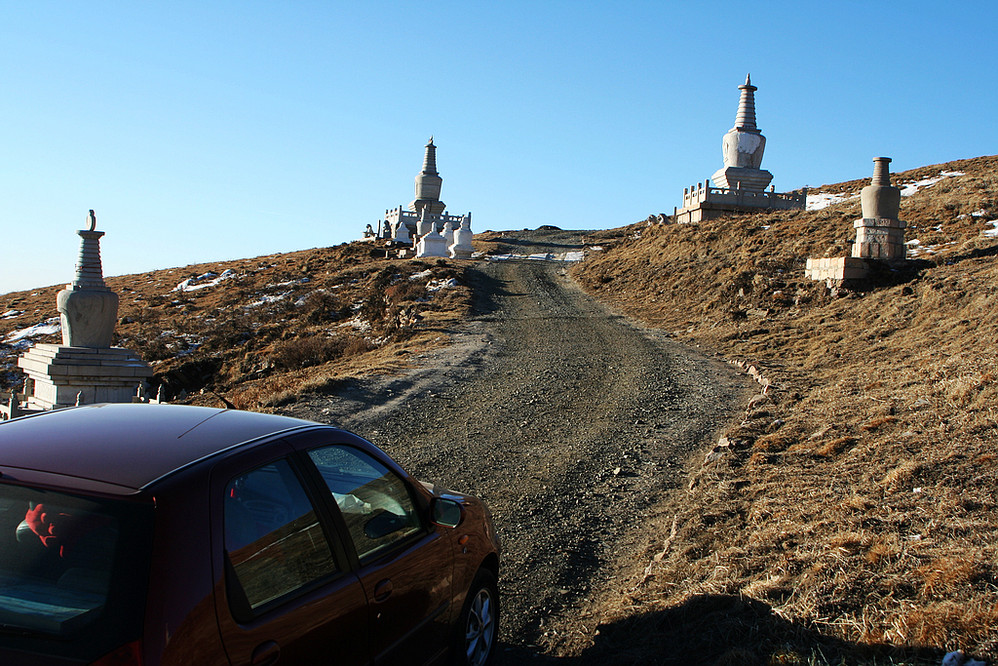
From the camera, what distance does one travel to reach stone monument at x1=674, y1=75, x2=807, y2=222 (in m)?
33.1

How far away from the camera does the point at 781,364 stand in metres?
14.3

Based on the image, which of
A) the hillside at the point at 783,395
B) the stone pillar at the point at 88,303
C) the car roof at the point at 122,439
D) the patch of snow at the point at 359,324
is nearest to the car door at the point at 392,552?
the car roof at the point at 122,439

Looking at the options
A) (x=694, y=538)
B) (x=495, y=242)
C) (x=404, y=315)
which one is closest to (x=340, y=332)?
(x=404, y=315)

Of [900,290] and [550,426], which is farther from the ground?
[900,290]

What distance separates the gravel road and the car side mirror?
137 centimetres

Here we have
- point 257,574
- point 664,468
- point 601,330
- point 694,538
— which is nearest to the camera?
point 257,574

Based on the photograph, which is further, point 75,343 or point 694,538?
point 75,343

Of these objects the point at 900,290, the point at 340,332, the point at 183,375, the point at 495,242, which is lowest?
the point at 183,375

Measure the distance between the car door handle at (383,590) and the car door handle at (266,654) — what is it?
2.24ft

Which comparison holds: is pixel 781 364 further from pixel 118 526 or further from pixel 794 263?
pixel 118 526

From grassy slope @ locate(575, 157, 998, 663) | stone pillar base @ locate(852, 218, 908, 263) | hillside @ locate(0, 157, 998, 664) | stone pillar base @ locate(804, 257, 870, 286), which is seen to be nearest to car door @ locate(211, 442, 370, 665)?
hillside @ locate(0, 157, 998, 664)

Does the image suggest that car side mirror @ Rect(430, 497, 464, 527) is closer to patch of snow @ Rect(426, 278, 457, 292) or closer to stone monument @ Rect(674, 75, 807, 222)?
patch of snow @ Rect(426, 278, 457, 292)

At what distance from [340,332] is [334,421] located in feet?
41.9

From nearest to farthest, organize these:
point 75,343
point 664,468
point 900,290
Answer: point 664,468 < point 75,343 < point 900,290
